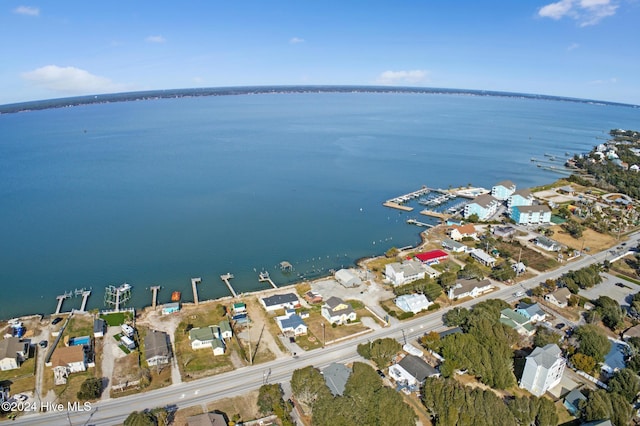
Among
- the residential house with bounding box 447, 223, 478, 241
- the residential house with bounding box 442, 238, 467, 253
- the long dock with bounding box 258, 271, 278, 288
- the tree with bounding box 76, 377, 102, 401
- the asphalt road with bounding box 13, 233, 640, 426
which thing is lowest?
the asphalt road with bounding box 13, 233, 640, 426

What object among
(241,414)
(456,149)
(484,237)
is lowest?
(241,414)

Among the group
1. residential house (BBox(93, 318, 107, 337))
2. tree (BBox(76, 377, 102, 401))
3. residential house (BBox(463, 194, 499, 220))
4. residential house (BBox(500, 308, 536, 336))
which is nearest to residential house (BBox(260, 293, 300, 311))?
residential house (BBox(93, 318, 107, 337))

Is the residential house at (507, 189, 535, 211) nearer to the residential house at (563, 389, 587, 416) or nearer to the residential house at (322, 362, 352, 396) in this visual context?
the residential house at (563, 389, 587, 416)

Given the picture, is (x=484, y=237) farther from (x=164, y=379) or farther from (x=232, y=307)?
(x=164, y=379)

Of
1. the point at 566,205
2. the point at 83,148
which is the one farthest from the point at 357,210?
the point at 83,148

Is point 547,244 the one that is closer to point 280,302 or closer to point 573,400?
point 573,400

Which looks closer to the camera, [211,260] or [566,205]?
[211,260]
